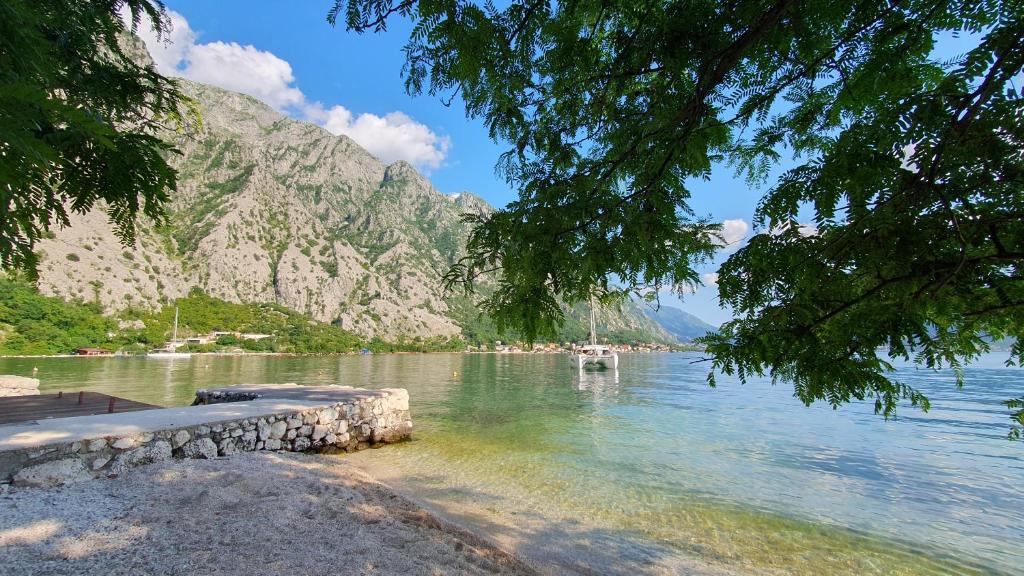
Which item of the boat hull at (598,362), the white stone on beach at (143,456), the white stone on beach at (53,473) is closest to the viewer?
the white stone on beach at (53,473)

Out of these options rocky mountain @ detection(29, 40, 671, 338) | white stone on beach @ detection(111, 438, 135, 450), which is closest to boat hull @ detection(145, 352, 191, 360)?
rocky mountain @ detection(29, 40, 671, 338)

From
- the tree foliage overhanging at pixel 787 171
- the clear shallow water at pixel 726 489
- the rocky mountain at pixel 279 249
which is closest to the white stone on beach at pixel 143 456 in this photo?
the clear shallow water at pixel 726 489

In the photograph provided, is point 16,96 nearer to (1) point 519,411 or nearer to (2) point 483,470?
(2) point 483,470

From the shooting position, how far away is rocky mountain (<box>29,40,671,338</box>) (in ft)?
297

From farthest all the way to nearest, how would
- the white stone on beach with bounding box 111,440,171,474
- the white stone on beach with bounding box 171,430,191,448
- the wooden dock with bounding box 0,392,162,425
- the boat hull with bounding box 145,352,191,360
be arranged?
the boat hull with bounding box 145,352,191,360, the wooden dock with bounding box 0,392,162,425, the white stone on beach with bounding box 171,430,191,448, the white stone on beach with bounding box 111,440,171,474

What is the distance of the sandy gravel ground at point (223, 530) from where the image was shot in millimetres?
3881

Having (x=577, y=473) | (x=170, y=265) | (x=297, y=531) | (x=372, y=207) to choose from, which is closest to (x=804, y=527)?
(x=577, y=473)

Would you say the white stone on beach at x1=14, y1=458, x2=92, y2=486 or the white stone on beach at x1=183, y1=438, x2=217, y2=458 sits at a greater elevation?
the white stone on beach at x1=14, y1=458, x2=92, y2=486

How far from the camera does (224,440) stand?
8164 mm

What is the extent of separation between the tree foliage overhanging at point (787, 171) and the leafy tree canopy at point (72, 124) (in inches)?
59.3

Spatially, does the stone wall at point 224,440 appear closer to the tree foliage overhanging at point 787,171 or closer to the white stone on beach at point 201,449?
the white stone on beach at point 201,449

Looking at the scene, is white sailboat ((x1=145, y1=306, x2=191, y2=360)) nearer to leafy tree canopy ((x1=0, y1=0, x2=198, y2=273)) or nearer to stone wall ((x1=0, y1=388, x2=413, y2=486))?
stone wall ((x1=0, y1=388, x2=413, y2=486))

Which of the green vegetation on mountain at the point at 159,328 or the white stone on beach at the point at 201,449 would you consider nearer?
the white stone on beach at the point at 201,449

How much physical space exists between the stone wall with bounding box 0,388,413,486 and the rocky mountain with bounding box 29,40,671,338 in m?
61.5
